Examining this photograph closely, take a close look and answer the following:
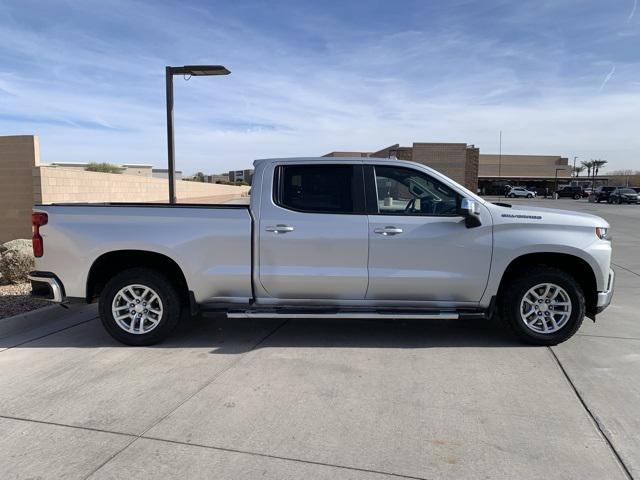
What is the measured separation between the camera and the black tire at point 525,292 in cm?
511

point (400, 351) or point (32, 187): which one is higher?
point (32, 187)

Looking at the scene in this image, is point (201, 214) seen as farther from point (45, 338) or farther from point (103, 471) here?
point (103, 471)

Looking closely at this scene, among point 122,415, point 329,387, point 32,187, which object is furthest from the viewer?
point 32,187

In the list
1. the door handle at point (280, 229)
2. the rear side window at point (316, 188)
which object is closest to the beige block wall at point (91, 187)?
the rear side window at point (316, 188)

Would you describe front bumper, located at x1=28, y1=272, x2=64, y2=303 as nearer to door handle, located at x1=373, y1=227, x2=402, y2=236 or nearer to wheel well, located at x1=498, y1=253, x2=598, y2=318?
door handle, located at x1=373, y1=227, x2=402, y2=236

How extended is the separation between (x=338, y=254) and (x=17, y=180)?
944 cm

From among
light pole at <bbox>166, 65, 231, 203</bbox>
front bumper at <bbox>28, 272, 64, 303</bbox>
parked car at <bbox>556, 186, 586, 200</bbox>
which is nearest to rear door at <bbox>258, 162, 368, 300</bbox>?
front bumper at <bbox>28, 272, 64, 303</bbox>

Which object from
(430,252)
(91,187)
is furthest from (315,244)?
(91,187)

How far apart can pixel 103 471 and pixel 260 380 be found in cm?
156

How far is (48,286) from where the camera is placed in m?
5.24

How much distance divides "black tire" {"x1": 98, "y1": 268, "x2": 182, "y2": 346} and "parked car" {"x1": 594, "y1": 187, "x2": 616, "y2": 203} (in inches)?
2332

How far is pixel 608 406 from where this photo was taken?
12.8ft

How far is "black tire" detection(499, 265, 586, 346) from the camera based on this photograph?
5.11 meters

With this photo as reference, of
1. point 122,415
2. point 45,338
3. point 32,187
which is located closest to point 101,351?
point 45,338
